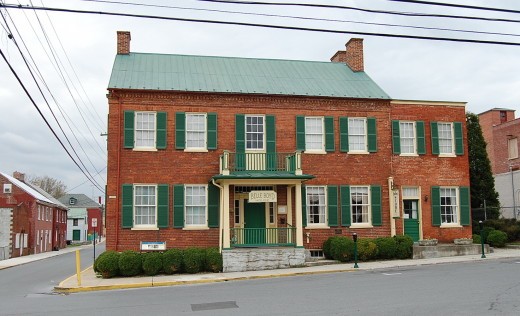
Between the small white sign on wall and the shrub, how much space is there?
353 centimetres

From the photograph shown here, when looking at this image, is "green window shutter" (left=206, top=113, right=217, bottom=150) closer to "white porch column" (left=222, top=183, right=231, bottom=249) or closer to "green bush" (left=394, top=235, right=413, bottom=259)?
"white porch column" (left=222, top=183, right=231, bottom=249)

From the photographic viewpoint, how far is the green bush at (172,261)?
20531mm

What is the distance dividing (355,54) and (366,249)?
424 inches

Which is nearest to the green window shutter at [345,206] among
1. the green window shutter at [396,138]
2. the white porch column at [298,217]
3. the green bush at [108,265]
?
the white porch column at [298,217]

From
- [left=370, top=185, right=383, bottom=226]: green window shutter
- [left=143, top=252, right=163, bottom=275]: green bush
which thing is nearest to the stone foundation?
[left=143, top=252, right=163, bottom=275]: green bush

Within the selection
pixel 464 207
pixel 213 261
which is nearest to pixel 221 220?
pixel 213 261

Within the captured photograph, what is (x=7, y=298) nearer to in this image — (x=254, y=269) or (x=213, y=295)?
(x=213, y=295)

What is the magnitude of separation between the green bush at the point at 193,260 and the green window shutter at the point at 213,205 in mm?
2103

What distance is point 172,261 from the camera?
67.6 feet

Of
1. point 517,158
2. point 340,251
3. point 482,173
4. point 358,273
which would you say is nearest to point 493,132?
point 517,158

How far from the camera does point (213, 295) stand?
47.8ft

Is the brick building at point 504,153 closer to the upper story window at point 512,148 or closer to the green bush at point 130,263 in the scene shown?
the upper story window at point 512,148

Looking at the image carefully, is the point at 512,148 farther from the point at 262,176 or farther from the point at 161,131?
the point at 161,131

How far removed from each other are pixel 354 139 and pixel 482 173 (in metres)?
10.4
